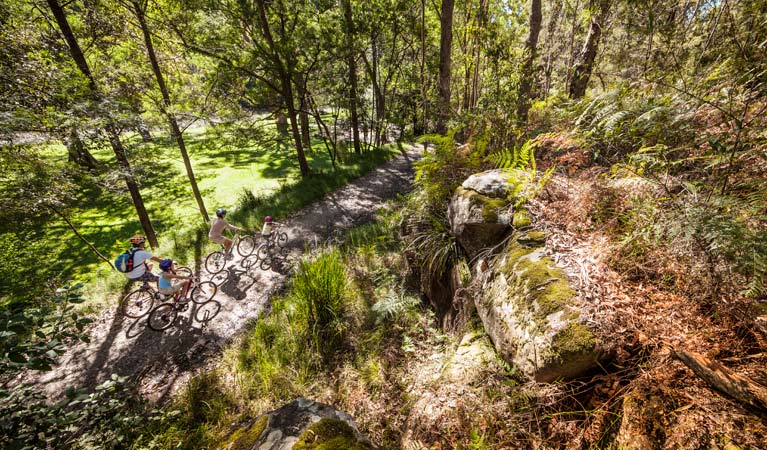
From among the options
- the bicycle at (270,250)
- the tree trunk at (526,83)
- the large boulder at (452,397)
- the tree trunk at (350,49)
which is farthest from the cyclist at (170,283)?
the tree trunk at (350,49)

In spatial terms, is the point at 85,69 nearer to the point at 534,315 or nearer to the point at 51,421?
the point at 51,421

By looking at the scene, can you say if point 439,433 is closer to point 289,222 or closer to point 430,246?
point 430,246

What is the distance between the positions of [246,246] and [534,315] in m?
7.57

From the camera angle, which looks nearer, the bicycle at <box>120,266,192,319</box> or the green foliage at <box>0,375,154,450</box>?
the green foliage at <box>0,375,154,450</box>

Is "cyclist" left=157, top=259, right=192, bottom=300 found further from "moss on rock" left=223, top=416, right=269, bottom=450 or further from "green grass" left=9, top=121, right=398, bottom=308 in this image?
"moss on rock" left=223, top=416, right=269, bottom=450

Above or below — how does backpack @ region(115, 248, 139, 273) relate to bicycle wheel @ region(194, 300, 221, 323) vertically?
above

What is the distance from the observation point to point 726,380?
4.72 ft

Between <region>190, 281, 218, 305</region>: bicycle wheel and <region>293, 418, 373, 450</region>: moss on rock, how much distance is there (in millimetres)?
5186

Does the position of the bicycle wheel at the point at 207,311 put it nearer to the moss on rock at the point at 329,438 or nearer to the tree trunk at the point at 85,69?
the tree trunk at the point at 85,69

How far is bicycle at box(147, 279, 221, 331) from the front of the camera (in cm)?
554

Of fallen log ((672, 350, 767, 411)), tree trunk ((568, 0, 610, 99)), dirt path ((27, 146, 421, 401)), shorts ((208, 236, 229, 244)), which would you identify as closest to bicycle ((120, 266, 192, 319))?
dirt path ((27, 146, 421, 401))

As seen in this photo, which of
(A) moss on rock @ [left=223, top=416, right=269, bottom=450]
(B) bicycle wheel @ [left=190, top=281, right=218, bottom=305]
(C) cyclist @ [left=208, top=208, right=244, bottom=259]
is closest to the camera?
(A) moss on rock @ [left=223, top=416, right=269, bottom=450]

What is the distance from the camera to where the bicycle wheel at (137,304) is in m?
6.00

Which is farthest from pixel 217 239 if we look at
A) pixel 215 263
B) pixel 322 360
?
pixel 322 360
